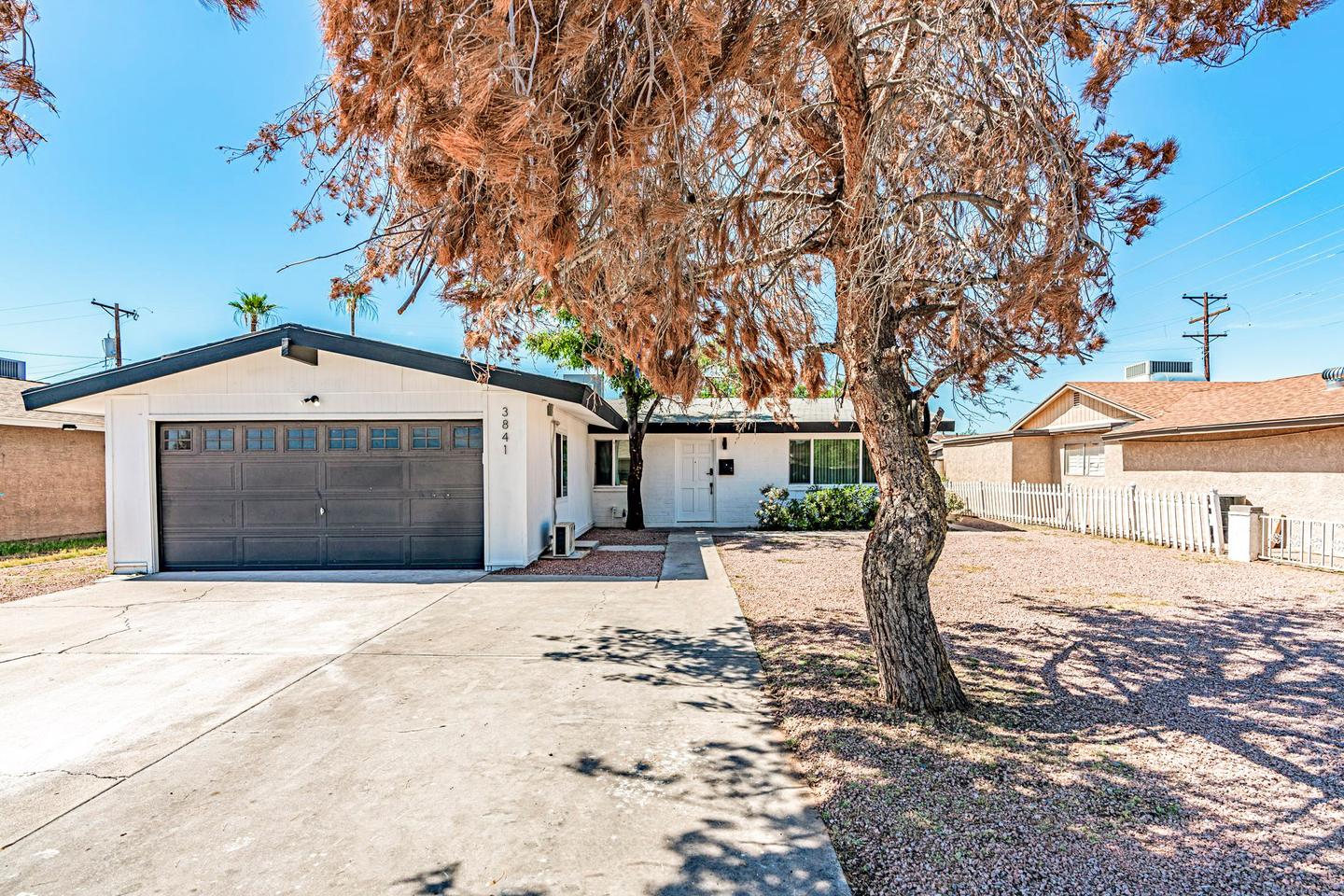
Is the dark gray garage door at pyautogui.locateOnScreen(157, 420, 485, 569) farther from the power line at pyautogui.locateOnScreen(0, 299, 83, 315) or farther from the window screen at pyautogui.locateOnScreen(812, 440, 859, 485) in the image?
the power line at pyautogui.locateOnScreen(0, 299, 83, 315)

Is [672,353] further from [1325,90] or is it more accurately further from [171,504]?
[1325,90]

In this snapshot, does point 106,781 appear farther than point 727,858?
Yes

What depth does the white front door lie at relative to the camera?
1606cm

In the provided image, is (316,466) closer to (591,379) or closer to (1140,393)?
(591,379)

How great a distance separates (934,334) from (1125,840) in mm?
3767

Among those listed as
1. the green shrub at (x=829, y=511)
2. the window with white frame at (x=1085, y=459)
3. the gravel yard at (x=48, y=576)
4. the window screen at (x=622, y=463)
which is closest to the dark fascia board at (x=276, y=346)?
the gravel yard at (x=48, y=576)

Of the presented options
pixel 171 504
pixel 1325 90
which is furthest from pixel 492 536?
pixel 1325 90

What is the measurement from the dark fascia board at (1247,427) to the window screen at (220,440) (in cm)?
1713

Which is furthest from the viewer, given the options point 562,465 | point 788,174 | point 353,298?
point 562,465

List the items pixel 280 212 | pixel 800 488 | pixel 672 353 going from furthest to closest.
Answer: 1. pixel 800 488
2. pixel 672 353
3. pixel 280 212

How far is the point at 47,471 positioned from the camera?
45.0ft

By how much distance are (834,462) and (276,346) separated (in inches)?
492

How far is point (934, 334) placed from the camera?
530 cm

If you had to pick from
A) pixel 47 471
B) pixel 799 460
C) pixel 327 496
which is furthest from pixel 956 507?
pixel 47 471
